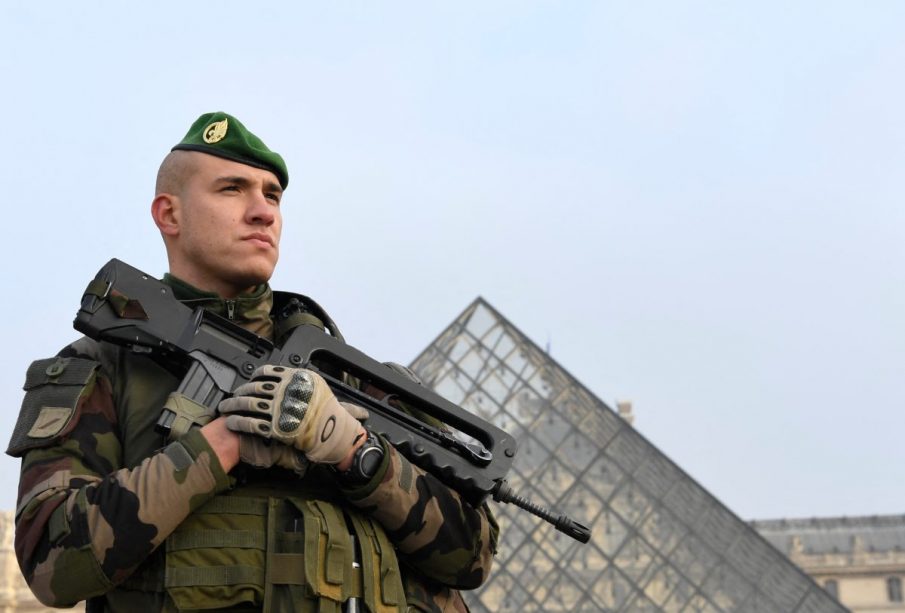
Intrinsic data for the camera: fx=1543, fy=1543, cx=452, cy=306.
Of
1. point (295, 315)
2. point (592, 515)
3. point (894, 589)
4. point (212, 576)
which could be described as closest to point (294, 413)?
point (212, 576)

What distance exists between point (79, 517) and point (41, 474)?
0.48ft

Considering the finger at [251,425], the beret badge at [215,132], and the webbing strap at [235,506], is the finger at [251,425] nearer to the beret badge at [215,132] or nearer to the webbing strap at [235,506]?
the webbing strap at [235,506]

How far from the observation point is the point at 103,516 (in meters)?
2.32

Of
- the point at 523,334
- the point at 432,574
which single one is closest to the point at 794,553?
the point at 523,334

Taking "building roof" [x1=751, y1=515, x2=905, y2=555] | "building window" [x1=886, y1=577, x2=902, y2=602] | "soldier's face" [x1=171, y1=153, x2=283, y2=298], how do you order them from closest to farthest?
"soldier's face" [x1=171, y1=153, x2=283, y2=298]
"building window" [x1=886, y1=577, x2=902, y2=602]
"building roof" [x1=751, y1=515, x2=905, y2=555]

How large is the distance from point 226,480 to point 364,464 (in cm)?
22

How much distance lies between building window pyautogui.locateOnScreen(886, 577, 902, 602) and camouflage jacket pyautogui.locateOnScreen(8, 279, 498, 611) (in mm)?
59987

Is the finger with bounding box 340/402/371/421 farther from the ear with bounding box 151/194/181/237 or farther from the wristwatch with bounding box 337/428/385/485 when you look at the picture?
the ear with bounding box 151/194/181/237

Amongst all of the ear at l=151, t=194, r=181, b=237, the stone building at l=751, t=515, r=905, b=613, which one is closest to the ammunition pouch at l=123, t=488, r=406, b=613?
the ear at l=151, t=194, r=181, b=237

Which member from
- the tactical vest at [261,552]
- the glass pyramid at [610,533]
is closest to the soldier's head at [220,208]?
the tactical vest at [261,552]

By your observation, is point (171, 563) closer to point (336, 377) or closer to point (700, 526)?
point (336, 377)

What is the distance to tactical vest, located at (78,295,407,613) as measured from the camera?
2.37 metres

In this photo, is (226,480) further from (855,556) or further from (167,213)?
(855,556)

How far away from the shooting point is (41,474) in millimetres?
2441
